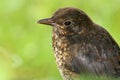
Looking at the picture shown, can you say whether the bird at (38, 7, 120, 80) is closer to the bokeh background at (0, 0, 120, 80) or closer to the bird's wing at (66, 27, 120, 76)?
the bird's wing at (66, 27, 120, 76)

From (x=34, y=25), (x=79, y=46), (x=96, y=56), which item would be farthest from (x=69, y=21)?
(x=34, y=25)

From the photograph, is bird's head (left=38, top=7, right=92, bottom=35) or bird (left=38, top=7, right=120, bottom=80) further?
bird's head (left=38, top=7, right=92, bottom=35)

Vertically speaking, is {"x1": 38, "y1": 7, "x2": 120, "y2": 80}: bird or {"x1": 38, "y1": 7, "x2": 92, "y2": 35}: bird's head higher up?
{"x1": 38, "y1": 7, "x2": 92, "y2": 35}: bird's head

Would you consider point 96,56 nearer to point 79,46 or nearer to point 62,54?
point 79,46

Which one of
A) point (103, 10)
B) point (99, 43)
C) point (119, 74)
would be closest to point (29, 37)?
point (103, 10)

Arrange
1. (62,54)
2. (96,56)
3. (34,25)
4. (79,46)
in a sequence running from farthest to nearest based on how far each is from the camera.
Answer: (34,25)
(62,54)
(79,46)
(96,56)

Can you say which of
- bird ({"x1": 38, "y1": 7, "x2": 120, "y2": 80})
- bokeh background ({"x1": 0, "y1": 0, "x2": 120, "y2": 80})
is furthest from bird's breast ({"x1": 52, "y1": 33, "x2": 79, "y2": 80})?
bokeh background ({"x1": 0, "y1": 0, "x2": 120, "y2": 80})

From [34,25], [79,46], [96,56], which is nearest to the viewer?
[96,56]
